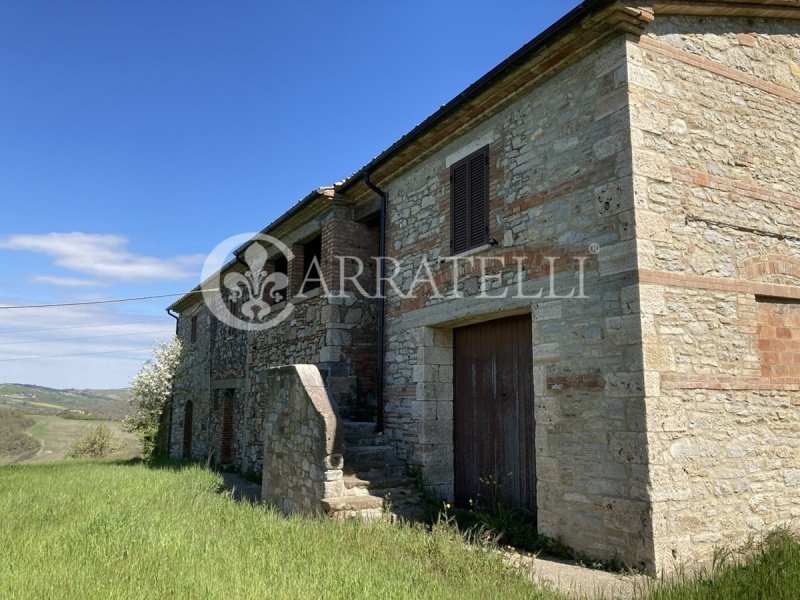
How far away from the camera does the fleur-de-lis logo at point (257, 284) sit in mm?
12562

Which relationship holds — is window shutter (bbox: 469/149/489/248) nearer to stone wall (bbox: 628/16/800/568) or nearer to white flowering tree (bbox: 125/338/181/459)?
stone wall (bbox: 628/16/800/568)

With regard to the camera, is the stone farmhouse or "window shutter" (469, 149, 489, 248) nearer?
the stone farmhouse

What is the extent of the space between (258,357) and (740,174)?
995 cm

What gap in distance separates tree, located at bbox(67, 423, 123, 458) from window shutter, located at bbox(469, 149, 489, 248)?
27317 millimetres

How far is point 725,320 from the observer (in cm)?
546

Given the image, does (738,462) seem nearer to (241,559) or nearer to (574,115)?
(574,115)

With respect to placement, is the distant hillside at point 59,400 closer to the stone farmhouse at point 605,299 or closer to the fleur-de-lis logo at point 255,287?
the fleur-de-lis logo at point 255,287

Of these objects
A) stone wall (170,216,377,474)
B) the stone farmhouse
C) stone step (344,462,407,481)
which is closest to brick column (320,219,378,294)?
stone wall (170,216,377,474)

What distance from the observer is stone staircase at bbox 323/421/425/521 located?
6633mm

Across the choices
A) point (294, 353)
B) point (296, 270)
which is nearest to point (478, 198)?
point (294, 353)

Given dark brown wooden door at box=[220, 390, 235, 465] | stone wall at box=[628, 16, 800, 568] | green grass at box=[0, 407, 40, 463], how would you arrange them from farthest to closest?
green grass at box=[0, 407, 40, 463] < dark brown wooden door at box=[220, 390, 235, 465] < stone wall at box=[628, 16, 800, 568]

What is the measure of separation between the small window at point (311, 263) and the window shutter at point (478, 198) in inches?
165

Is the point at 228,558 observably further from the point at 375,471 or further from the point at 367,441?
the point at 367,441

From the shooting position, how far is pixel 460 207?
7.30 meters
